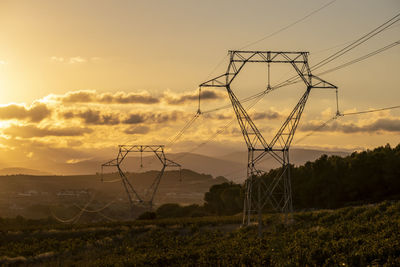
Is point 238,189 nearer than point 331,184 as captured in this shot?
No

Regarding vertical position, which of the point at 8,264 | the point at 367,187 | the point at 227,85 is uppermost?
the point at 227,85

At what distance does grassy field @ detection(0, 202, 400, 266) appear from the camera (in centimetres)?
3312

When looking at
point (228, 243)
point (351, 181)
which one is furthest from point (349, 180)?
point (228, 243)

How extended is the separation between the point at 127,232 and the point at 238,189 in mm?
59339

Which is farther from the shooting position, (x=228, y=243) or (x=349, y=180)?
(x=349, y=180)

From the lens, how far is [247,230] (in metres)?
60.1

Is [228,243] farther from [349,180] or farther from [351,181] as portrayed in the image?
[349,180]

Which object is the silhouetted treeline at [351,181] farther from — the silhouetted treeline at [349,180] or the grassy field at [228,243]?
the grassy field at [228,243]

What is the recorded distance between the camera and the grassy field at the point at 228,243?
109 ft

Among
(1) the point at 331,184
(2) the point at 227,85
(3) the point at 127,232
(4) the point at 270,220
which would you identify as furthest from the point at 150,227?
(1) the point at 331,184

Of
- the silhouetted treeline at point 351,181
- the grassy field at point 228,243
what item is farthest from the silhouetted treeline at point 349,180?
the grassy field at point 228,243

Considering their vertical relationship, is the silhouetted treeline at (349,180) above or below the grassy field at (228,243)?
above

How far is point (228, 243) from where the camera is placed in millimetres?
50469

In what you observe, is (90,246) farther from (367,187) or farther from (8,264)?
(367,187)
